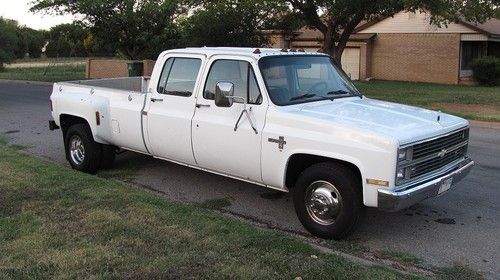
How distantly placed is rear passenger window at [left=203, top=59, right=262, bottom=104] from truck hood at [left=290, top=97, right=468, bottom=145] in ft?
1.67

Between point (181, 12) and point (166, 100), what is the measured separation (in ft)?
75.2

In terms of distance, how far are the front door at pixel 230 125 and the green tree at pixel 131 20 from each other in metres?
21.8

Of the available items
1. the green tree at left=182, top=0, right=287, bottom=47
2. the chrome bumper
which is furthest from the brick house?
the chrome bumper

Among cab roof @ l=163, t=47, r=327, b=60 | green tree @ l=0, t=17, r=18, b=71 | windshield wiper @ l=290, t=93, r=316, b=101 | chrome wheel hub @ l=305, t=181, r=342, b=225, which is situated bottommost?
chrome wheel hub @ l=305, t=181, r=342, b=225

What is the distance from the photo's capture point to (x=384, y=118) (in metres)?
5.32

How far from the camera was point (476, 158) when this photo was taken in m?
9.12

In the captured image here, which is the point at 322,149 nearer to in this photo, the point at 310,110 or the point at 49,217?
the point at 310,110

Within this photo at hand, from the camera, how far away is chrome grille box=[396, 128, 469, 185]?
4.91 m

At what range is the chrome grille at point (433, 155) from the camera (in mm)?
4906

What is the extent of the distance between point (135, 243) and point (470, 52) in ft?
105

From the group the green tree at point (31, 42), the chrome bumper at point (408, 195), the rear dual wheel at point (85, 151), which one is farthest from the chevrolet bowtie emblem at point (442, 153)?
the green tree at point (31, 42)

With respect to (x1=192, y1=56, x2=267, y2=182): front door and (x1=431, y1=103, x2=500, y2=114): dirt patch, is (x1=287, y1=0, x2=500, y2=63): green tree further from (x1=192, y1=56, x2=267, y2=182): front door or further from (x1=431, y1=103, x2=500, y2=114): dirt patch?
(x1=192, y1=56, x2=267, y2=182): front door

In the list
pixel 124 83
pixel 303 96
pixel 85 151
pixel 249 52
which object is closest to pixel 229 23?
pixel 124 83

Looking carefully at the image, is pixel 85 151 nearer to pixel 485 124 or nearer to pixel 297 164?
pixel 297 164
